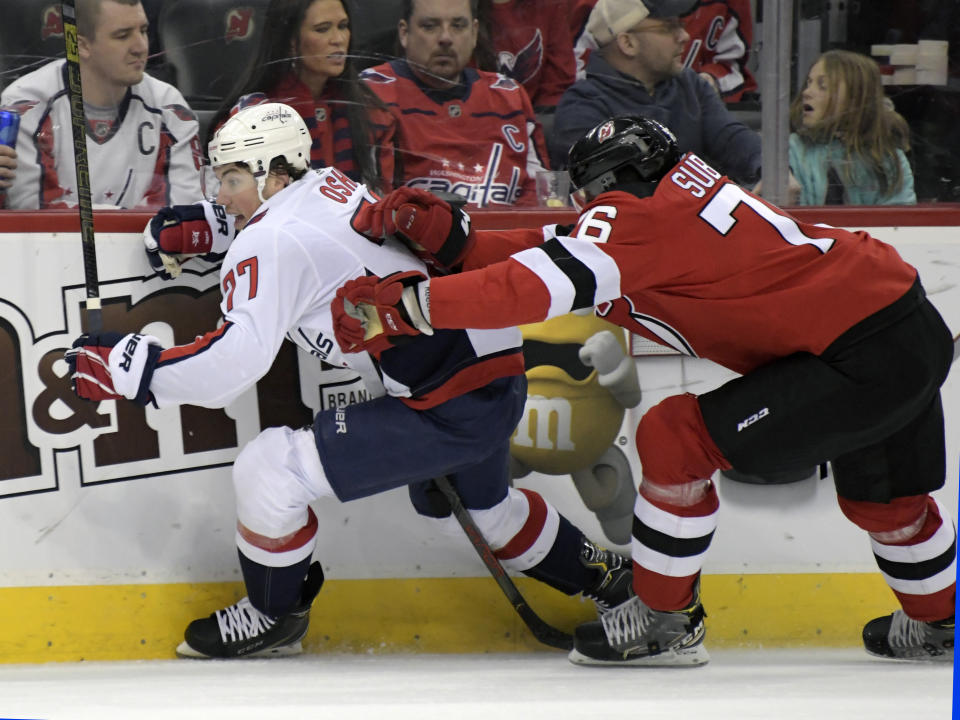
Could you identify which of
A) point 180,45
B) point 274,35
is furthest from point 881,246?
point 180,45

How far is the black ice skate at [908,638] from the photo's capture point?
7.73ft

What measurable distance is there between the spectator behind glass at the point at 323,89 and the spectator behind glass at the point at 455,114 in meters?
0.04

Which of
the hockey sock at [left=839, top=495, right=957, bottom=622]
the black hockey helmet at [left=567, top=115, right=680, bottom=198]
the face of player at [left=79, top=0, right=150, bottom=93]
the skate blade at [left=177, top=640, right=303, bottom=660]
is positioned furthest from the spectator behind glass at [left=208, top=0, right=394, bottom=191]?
the hockey sock at [left=839, top=495, right=957, bottom=622]

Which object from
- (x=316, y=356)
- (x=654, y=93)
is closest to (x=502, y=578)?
(x=316, y=356)

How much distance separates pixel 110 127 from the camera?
7.88 ft

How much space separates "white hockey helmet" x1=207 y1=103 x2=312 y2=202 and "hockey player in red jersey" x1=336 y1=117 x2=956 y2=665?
230 mm

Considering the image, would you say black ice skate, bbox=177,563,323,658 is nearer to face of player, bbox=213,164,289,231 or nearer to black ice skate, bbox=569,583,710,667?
black ice skate, bbox=569,583,710,667

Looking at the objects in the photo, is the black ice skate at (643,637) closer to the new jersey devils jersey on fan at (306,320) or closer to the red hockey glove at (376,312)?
the new jersey devils jersey on fan at (306,320)

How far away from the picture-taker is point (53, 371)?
8.04ft

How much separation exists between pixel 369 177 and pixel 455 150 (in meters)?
0.20

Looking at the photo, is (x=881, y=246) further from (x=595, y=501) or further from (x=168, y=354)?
(x=168, y=354)

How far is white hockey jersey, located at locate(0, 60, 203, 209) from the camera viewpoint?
2385 millimetres

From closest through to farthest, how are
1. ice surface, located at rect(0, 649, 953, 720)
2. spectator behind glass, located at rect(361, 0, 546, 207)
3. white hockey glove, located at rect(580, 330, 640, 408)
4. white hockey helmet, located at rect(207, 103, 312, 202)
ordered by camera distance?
ice surface, located at rect(0, 649, 953, 720) < white hockey helmet, located at rect(207, 103, 312, 202) < spectator behind glass, located at rect(361, 0, 546, 207) < white hockey glove, located at rect(580, 330, 640, 408)

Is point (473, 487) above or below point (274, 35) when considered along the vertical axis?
below
